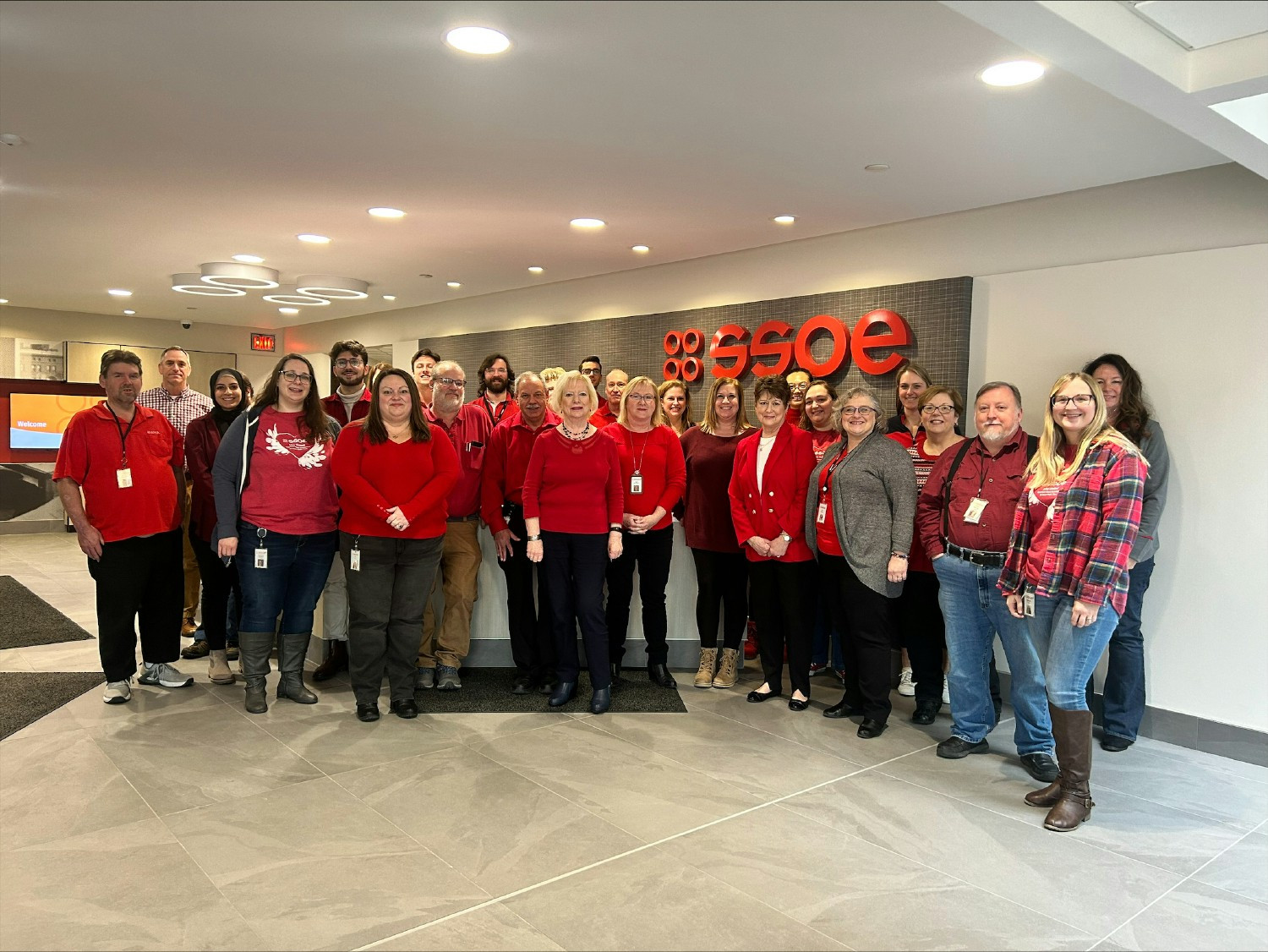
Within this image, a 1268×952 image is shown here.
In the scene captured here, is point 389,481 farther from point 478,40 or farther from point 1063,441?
point 1063,441

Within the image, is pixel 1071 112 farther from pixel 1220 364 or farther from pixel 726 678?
pixel 726 678

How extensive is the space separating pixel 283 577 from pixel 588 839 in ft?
7.33

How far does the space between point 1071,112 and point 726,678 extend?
3304 millimetres

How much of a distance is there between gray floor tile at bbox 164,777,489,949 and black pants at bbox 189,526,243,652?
1.85 metres

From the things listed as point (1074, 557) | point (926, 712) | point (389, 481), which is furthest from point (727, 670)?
point (1074, 557)

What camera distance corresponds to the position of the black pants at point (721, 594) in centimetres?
525

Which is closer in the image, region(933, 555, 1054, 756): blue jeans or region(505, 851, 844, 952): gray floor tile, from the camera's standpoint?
region(505, 851, 844, 952): gray floor tile

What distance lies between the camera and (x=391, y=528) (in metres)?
4.48

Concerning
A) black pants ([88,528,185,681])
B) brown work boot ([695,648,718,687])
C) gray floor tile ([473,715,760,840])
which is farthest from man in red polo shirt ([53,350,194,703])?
brown work boot ([695,648,718,687])

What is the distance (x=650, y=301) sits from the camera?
800cm

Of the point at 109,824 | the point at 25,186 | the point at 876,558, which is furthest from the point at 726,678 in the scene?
the point at 25,186

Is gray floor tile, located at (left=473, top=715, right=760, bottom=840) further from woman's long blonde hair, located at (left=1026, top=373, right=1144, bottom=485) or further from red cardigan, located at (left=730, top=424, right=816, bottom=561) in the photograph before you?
woman's long blonde hair, located at (left=1026, top=373, right=1144, bottom=485)

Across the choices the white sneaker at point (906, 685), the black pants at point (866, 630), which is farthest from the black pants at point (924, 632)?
the white sneaker at point (906, 685)

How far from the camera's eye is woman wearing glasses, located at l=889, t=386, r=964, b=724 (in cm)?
478
